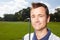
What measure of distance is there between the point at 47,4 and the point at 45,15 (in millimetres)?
145

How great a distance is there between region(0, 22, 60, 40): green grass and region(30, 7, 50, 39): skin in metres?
0.09

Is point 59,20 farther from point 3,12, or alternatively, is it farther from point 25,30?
A: point 3,12

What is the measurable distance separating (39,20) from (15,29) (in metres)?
0.34

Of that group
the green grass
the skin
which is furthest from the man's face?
the green grass

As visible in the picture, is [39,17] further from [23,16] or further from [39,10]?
[23,16]

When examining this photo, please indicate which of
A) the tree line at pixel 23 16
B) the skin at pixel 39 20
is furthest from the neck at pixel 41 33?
the tree line at pixel 23 16

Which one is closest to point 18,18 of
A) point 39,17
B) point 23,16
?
point 23,16

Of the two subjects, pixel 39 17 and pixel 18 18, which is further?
pixel 18 18

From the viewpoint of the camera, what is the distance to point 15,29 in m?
1.82

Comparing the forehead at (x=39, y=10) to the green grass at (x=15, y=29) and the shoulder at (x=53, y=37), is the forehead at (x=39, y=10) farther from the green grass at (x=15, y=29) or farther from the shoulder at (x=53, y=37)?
the shoulder at (x=53, y=37)

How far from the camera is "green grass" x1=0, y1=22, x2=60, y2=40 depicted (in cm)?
179

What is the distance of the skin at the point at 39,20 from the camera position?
1720mm

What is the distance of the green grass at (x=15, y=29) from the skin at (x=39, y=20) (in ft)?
0.30

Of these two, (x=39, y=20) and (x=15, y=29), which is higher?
(x=39, y=20)
